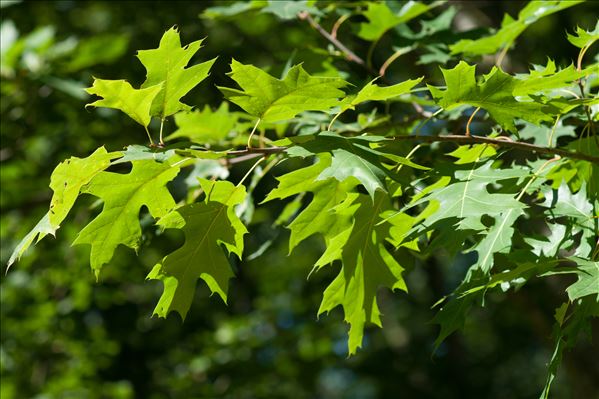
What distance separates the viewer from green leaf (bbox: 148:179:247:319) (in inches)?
66.3

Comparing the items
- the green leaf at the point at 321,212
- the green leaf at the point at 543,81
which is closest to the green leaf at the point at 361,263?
the green leaf at the point at 321,212

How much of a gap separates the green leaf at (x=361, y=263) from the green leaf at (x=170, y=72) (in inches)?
16.0

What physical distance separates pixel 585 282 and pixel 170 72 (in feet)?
2.88

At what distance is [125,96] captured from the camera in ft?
5.17

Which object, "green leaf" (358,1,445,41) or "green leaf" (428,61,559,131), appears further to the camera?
"green leaf" (358,1,445,41)

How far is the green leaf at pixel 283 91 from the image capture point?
61.6 inches

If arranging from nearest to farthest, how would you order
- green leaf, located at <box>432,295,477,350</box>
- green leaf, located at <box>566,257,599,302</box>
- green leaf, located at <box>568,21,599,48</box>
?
green leaf, located at <box>566,257,599,302</box> < green leaf, located at <box>432,295,477,350</box> < green leaf, located at <box>568,21,599,48</box>

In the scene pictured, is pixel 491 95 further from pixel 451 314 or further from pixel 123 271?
pixel 123 271

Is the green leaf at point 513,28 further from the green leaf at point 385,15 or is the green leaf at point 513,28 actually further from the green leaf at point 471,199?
the green leaf at point 471,199

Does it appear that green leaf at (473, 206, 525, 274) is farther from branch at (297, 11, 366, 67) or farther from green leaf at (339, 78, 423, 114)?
branch at (297, 11, 366, 67)

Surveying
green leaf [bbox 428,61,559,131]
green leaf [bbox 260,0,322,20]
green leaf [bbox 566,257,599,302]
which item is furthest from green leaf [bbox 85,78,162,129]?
green leaf [bbox 260,0,322,20]

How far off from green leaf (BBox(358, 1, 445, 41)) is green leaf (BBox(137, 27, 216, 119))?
1208mm

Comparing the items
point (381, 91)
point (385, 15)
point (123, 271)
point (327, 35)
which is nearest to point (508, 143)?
point (381, 91)

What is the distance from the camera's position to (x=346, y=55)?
8.89 ft
